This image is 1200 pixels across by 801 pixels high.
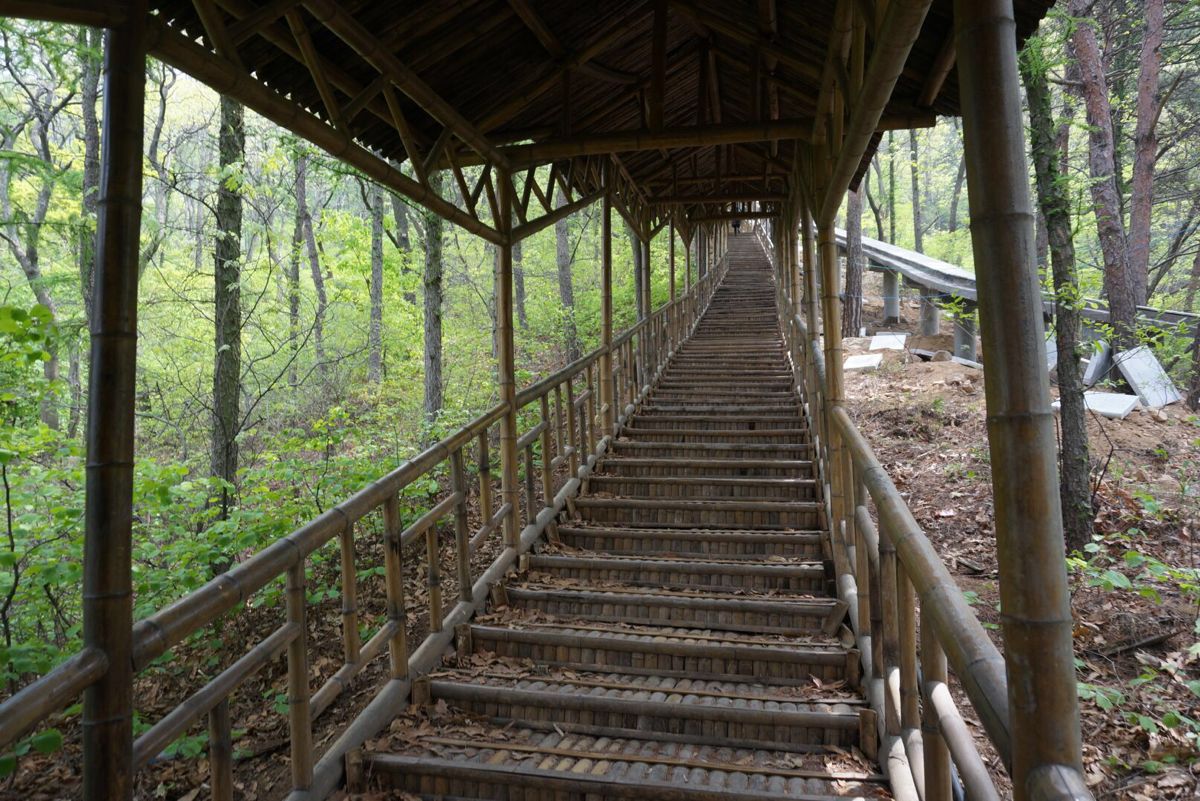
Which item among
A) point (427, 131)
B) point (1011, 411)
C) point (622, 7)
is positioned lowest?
point (1011, 411)

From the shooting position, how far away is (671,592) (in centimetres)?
448

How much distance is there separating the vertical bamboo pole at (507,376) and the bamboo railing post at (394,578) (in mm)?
1567

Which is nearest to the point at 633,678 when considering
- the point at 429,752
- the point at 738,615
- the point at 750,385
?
the point at 738,615

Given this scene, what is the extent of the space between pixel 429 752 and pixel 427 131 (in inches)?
155

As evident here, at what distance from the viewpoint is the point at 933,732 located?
1.80 metres

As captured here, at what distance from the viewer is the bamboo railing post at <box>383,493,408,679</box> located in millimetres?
3213

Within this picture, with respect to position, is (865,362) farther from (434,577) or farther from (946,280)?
(434,577)

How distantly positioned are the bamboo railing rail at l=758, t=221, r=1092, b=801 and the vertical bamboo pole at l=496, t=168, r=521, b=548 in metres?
2.23

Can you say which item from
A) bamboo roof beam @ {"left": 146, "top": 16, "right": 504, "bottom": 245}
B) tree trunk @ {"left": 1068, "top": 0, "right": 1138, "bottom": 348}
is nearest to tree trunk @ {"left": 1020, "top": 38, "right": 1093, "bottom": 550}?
tree trunk @ {"left": 1068, "top": 0, "right": 1138, "bottom": 348}

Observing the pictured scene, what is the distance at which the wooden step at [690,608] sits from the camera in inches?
160

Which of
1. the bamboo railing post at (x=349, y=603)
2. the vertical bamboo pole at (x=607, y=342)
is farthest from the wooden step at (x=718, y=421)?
the bamboo railing post at (x=349, y=603)

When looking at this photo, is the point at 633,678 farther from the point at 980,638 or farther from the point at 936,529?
the point at 936,529

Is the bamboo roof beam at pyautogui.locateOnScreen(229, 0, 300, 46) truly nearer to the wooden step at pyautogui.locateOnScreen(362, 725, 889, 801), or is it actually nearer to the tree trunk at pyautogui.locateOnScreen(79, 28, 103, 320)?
the wooden step at pyautogui.locateOnScreen(362, 725, 889, 801)

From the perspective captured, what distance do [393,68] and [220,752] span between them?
3.13 metres
